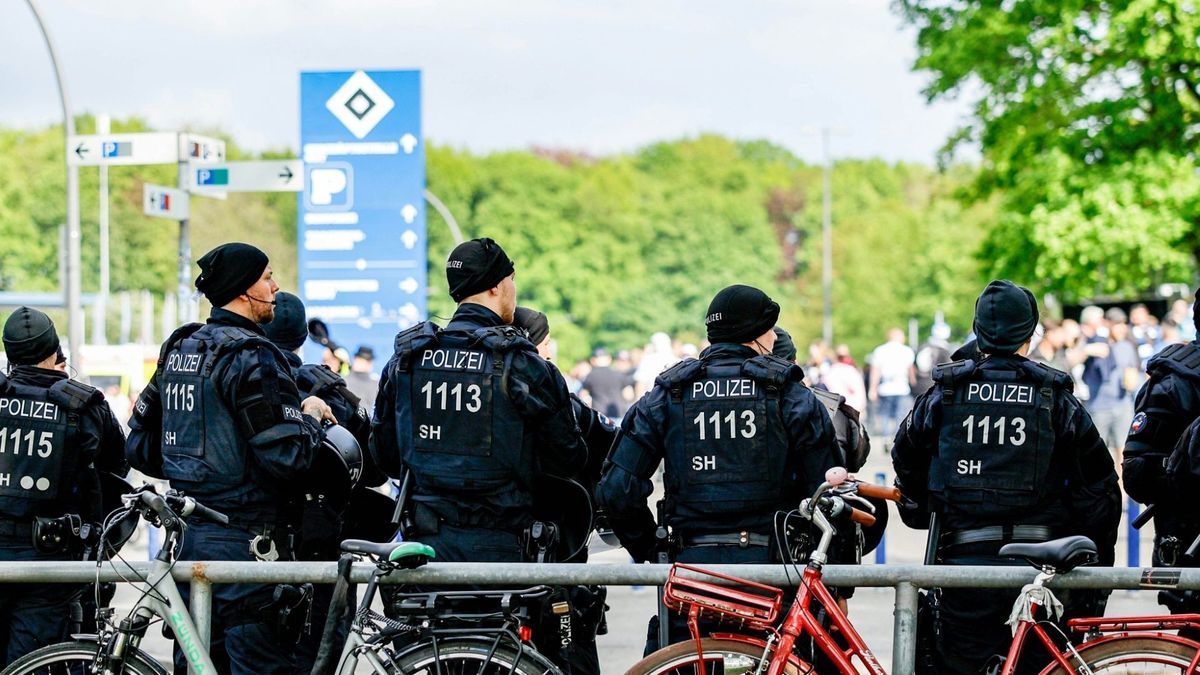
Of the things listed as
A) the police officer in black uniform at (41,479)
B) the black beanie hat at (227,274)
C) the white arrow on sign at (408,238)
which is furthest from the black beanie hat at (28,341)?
the white arrow on sign at (408,238)

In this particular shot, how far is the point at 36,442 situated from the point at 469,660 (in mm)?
2137

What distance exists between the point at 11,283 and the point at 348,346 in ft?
169

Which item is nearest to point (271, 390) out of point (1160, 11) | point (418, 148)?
point (418, 148)

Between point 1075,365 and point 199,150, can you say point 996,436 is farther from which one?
point 1075,365

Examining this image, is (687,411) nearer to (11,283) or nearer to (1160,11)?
(1160,11)

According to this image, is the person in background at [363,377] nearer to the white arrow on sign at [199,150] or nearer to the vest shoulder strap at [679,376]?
the white arrow on sign at [199,150]

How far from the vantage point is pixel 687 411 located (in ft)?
17.7

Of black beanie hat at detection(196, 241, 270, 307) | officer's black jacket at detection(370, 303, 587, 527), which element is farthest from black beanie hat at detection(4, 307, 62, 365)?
officer's black jacket at detection(370, 303, 587, 527)

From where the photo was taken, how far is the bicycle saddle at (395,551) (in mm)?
4867

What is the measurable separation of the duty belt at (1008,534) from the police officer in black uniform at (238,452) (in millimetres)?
2406

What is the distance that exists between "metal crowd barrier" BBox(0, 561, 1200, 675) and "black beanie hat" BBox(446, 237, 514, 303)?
3.88 feet

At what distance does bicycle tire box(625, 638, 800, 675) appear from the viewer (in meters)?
4.71

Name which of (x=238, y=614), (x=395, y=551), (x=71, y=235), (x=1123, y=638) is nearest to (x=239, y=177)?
(x=71, y=235)

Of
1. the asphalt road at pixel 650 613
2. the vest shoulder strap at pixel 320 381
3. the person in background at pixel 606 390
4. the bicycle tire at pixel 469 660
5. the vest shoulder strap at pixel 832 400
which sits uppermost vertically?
the vest shoulder strap at pixel 320 381
